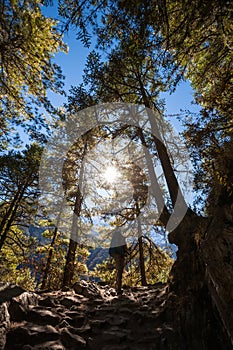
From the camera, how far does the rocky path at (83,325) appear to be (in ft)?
13.4

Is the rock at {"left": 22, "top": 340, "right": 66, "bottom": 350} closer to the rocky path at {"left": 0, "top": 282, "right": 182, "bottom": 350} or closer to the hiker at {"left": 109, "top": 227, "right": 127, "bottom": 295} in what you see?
the rocky path at {"left": 0, "top": 282, "right": 182, "bottom": 350}

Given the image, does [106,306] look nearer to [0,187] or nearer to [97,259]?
[0,187]

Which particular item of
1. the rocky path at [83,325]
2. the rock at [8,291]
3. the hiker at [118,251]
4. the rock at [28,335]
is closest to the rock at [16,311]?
the rocky path at [83,325]

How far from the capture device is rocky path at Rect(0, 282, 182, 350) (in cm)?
409

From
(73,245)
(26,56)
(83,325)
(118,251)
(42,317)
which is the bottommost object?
(83,325)

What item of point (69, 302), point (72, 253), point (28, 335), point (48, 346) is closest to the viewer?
point (48, 346)

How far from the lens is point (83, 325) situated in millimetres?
5215

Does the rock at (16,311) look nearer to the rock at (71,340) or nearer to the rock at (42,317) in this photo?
the rock at (42,317)

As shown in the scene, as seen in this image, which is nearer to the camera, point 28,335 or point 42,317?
point 28,335

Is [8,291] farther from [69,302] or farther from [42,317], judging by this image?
[69,302]

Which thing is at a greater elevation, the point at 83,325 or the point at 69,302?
the point at 69,302

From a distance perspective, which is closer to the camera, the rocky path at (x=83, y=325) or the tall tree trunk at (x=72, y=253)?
the rocky path at (x=83, y=325)

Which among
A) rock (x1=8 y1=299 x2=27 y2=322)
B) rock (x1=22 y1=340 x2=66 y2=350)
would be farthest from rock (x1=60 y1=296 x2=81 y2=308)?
rock (x1=22 y1=340 x2=66 y2=350)

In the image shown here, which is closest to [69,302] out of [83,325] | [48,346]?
[83,325]
